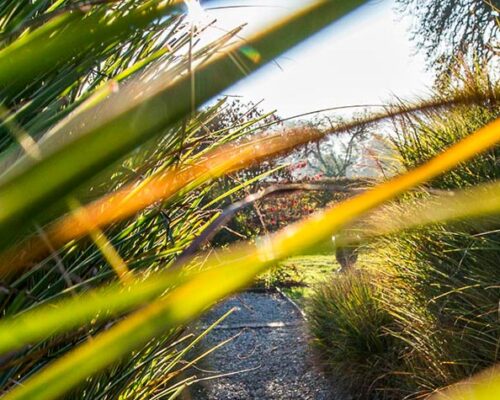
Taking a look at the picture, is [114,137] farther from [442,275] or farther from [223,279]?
[442,275]

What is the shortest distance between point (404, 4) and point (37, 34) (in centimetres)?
1812

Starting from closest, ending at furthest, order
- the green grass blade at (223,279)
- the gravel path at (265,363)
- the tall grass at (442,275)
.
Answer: the green grass blade at (223,279) < the tall grass at (442,275) < the gravel path at (265,363)

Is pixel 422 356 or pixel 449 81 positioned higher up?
pixel 449 81

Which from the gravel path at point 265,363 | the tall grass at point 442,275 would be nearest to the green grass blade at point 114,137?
A: the tall grass at point 442,275

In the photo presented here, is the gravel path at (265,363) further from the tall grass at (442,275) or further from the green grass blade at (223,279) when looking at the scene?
the green grass blade at (223,279)

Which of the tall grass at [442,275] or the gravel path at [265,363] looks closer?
the tall grass at [442,275]

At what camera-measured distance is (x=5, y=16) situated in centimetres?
95

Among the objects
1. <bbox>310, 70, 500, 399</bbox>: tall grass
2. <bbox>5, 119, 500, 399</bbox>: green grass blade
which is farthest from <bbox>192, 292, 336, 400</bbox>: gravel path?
<bbox>5, 119, 500, 399</bbox>: green grass blade

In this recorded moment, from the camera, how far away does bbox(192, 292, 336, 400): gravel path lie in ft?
22.2

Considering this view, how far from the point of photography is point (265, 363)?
8.02 m

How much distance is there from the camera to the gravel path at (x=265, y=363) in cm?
678

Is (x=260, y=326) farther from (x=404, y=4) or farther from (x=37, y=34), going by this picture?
(x=404, y=4)

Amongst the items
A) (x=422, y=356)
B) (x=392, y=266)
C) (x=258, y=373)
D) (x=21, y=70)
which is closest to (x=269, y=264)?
(x=21, y=70)

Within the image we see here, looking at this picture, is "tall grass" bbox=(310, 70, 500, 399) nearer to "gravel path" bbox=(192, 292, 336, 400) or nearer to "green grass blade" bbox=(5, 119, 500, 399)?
"gravel path" bbox=(192, 292, 336, 400)
